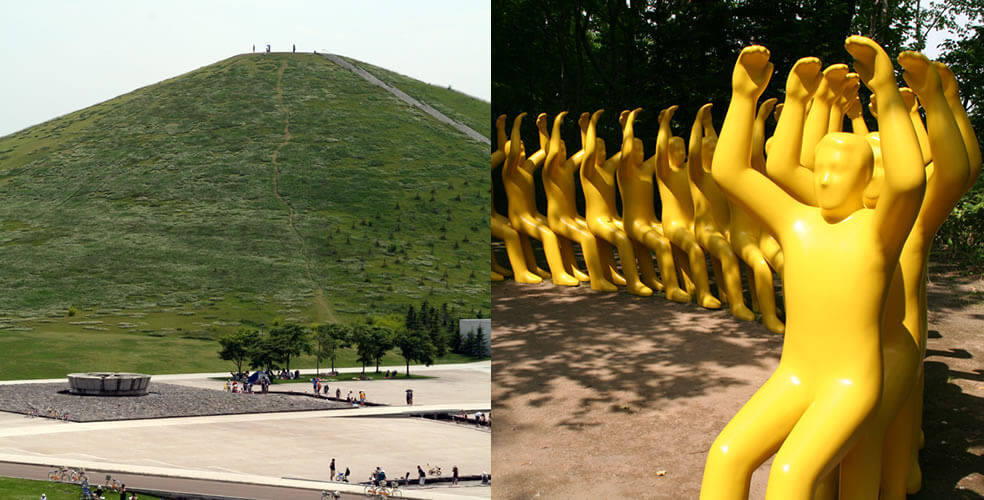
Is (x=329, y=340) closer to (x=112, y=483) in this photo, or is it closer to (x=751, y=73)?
(x=112, y=483)

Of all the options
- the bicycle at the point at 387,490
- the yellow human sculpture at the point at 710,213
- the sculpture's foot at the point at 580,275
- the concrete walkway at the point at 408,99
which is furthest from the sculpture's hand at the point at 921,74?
the concrete walkway at the point at 408,99

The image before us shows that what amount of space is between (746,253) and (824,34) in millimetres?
10390

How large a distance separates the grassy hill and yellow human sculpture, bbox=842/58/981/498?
9.72 metres

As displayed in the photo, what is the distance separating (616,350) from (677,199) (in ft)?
8.41

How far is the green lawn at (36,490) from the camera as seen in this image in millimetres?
6320

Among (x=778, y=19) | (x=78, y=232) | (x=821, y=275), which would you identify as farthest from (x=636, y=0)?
(x=821, y=275)

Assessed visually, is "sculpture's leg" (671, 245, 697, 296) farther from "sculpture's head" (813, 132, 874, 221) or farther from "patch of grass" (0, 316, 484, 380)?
"sculpture's head" (813, 132, 874, 221)

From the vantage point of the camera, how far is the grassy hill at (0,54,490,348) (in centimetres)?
1334

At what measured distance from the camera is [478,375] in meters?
9.73

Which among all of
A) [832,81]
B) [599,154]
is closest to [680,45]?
[599,154]

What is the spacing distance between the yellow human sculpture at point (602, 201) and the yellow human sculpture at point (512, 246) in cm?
115

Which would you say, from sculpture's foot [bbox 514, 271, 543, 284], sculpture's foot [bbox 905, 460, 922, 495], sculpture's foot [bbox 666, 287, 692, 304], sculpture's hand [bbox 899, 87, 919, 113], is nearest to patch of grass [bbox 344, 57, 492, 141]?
sculpture's foot [bbox 514, 271, 543, 284]

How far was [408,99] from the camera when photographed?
23781 mm

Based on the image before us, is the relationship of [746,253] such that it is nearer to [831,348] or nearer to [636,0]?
[831,348]
